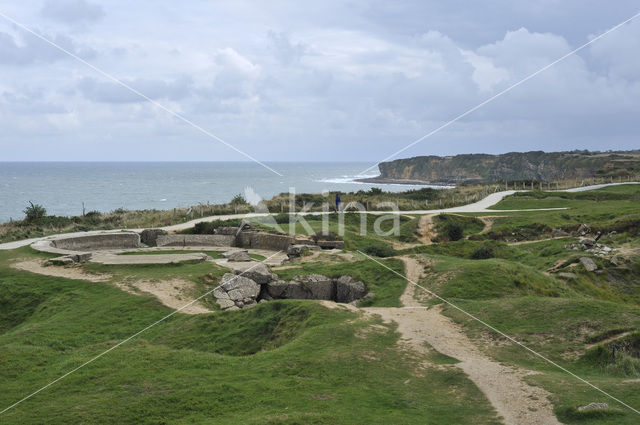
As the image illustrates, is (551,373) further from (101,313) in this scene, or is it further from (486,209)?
(486,209)

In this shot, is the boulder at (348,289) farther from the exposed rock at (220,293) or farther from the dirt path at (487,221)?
the dirt path at (487,221)

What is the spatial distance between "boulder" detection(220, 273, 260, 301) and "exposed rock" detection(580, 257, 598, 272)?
53.4 ft

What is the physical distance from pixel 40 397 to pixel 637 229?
35.4 meters

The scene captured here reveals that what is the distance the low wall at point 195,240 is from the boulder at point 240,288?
10985 mm

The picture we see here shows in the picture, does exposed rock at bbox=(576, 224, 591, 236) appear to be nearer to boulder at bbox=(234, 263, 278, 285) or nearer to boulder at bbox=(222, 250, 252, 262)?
boulder at bbox=(222, 250, 252, 262)

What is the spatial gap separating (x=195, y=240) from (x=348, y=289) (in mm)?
14472

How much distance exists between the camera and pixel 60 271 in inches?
945

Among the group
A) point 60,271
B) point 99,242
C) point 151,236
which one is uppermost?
point 151,236

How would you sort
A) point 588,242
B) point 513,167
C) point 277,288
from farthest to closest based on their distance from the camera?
point 513,167 < point 588,242 < point 277,288

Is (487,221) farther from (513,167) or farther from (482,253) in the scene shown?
(513,167)

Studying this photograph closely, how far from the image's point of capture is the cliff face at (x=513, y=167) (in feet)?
369

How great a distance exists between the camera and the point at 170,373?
38.6 feet

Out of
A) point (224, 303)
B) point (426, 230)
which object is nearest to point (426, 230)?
point (426, 230)

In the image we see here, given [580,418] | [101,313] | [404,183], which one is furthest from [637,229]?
[404,183]
